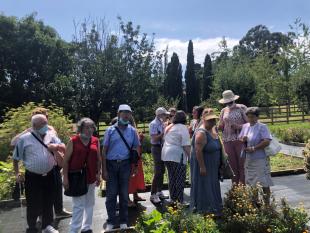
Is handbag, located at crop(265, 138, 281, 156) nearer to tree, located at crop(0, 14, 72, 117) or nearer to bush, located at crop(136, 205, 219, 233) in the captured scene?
bush, located at crop(136, 205, 219, 233)

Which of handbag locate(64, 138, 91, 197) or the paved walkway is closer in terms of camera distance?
handbag locate(64, 138, 91, 197)

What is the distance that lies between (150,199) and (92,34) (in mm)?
13315

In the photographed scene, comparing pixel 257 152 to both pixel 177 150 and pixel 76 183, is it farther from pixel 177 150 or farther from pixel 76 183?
pixel 76 183

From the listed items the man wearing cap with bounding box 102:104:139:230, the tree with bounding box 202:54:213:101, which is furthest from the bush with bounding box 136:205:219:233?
the tree with bounding box 202:54:213:101

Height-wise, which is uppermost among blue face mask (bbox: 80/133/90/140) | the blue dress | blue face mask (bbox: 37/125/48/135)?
Answer: blue face mask (bbox: 37/125/48/135)

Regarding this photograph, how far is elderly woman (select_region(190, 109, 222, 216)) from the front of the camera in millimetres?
5930

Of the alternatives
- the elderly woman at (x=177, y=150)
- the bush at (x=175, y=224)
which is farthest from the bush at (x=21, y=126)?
the bush at (x=175, y=224)

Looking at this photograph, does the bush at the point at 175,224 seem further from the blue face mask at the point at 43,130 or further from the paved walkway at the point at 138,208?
the blue face mask at the point at 43,130

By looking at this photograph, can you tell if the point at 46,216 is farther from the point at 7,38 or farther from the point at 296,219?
the point at 7,38

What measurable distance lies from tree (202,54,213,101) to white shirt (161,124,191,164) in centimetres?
3702

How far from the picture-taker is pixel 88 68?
62.2ft

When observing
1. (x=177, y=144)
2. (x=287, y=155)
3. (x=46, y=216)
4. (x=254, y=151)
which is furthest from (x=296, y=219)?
(x=287, y=155)

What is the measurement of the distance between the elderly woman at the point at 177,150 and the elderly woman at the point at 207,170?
0.94m

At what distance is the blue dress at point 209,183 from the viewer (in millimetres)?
5969
